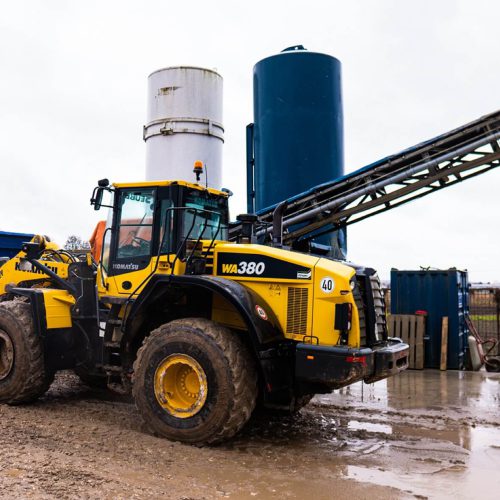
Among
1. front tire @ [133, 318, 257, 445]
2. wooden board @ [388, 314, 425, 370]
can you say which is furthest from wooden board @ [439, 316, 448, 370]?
front tire @ [133, 318, 257, 445]

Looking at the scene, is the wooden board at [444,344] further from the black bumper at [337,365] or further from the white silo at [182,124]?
the black bumper at [337,365]

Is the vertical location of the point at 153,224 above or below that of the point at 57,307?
above

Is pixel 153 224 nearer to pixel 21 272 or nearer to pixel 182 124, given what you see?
pixel 21 272

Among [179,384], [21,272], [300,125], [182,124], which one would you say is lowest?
[179,384]

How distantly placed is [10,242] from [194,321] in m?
5.85

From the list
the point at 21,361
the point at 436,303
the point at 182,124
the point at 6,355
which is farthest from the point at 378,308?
the point at 436,303

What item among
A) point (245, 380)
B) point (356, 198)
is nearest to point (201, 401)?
point (245, 380)

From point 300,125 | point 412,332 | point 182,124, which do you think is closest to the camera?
point 182,124

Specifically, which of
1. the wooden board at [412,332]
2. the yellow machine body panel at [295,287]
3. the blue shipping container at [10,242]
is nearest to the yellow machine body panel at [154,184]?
the yellow machine body panel at [295,287]

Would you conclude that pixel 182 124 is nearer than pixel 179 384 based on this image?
No

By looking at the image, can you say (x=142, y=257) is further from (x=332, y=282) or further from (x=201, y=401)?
(x=332, y=282)

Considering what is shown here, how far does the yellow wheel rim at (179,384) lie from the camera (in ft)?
17.0

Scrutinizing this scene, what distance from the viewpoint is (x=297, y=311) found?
5.27 meters

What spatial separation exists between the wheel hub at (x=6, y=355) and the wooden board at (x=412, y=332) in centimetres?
710
